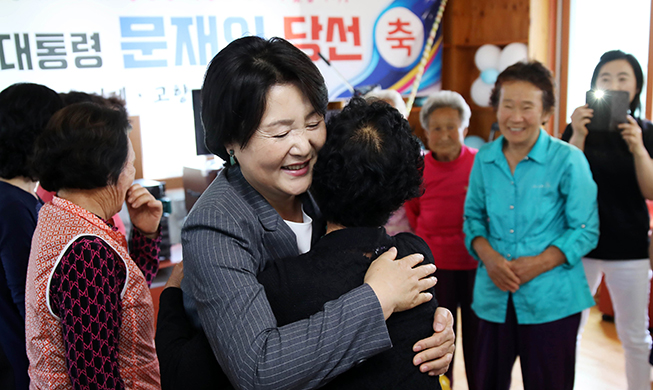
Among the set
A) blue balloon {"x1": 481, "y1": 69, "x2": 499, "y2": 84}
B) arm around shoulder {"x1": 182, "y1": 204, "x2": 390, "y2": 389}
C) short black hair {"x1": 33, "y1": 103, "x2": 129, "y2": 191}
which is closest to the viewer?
arm around shoulder {"x1": 182, "y1": 204, "x2": 390, "y2": 389}

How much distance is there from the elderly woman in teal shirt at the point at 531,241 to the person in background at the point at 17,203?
178 centimetres

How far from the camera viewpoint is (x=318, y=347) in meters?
0.87

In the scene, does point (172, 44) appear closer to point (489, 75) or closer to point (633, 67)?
point (489, 75)

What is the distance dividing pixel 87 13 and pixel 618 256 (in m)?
3.95

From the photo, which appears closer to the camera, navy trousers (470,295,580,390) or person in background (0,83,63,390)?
person in background (0,83,63,390)

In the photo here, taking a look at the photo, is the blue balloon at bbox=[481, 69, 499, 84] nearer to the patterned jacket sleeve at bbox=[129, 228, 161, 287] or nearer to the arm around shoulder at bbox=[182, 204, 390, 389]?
the patterned jacket sleeve at bbox=[129, 228, 161, 287]

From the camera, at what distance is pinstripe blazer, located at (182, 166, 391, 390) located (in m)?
0.86

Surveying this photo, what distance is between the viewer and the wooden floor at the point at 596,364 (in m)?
3.06

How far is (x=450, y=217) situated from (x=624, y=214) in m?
0.85

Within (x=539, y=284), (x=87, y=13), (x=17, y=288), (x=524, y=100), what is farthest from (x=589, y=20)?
(x=17, y=288)

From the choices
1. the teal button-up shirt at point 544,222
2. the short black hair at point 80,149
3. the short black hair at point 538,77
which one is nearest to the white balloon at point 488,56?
the short black hair at point 538,77

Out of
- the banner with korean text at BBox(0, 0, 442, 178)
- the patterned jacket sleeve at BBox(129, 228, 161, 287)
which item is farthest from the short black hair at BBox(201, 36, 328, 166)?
the banner with korean text at BBox(0, 0, 442, 178)

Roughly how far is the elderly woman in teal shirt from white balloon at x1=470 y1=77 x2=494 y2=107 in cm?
276

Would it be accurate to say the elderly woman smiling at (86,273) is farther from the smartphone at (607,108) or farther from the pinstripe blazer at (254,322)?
the smartphone at (607,108)
